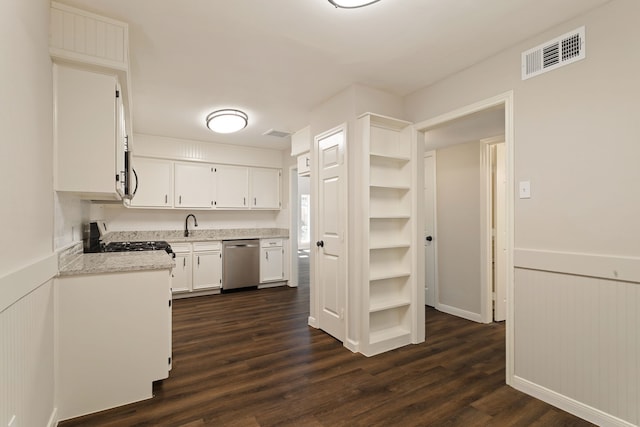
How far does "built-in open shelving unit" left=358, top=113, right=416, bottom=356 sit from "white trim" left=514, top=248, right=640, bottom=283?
42.3 inches

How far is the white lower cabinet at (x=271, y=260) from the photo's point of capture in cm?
562

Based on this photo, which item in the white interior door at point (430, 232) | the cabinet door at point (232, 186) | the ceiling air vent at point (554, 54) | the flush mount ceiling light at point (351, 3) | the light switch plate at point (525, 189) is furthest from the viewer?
the cabinet door at point (232, 186)

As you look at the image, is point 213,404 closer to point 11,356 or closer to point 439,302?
point 11,356

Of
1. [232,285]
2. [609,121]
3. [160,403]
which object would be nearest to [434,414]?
[160,403]

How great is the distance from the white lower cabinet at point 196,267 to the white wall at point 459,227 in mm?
3526

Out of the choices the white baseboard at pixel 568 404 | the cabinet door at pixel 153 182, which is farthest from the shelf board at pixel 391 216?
the cabinet door at pixel 153 182

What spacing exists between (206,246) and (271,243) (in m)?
1.14

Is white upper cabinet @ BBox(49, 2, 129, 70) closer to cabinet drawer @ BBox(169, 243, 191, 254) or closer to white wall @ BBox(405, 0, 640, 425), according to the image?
white wall @ BBox(405, 0, 640, 425)

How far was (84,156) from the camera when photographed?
205 cm

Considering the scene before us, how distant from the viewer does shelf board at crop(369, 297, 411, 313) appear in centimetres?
300

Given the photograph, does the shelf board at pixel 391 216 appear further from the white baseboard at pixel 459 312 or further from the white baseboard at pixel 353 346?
the white baseboard at pixel 459 312

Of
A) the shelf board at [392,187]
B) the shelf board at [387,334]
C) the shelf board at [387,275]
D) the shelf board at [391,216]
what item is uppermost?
the shelf board at [392,187]

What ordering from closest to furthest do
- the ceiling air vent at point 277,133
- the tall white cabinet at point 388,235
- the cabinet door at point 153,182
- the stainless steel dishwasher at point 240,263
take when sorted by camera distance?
the tall white cabinet at point 388,235 → the ceiling air vent at point 277,133 → the cabinet door at point 153,182 → the stainless steel dishwasher at point 240,263

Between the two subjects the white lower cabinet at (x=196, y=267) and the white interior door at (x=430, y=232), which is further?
the white lower cabinet at (x=196, y=267)
